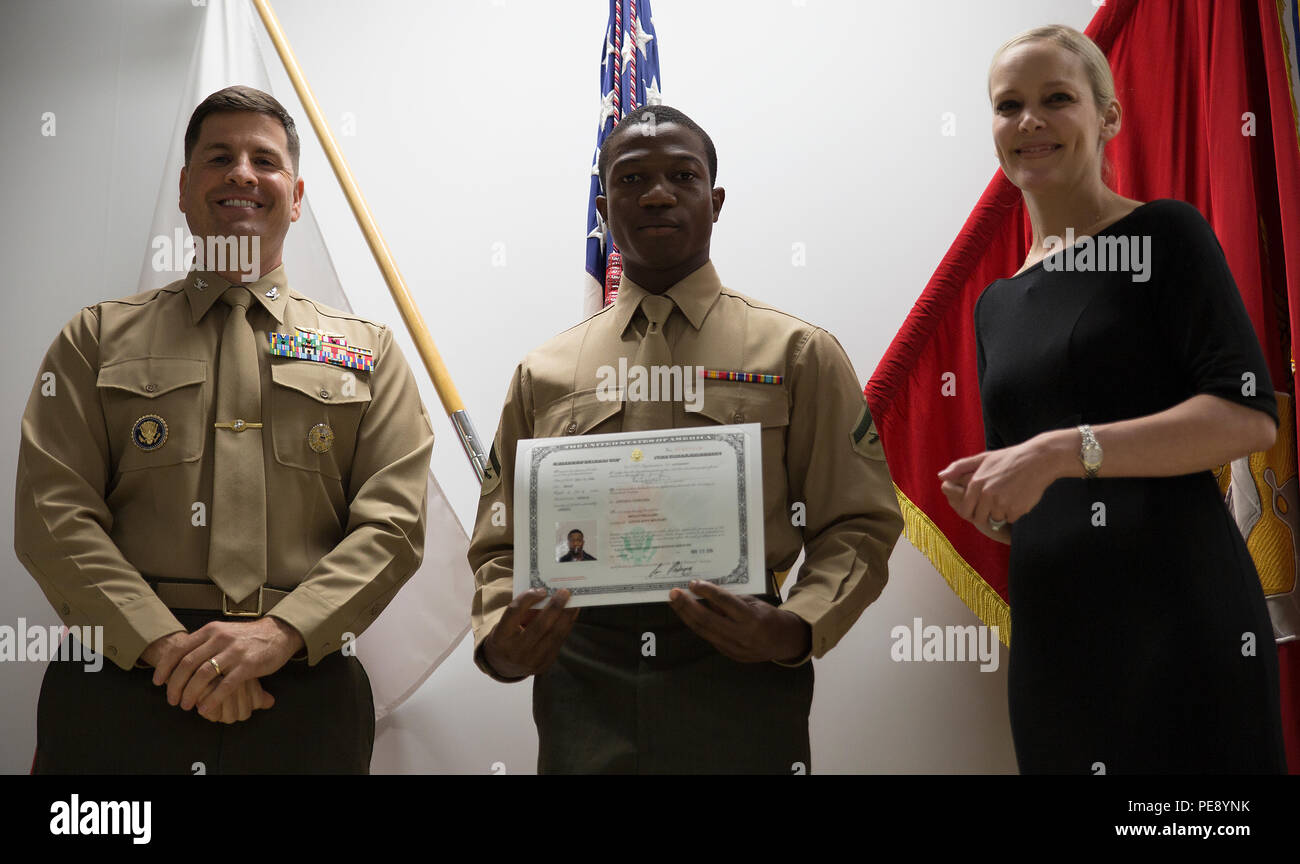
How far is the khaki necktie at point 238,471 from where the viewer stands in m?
2.10

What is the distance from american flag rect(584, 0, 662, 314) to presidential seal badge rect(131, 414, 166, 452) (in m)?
1.24

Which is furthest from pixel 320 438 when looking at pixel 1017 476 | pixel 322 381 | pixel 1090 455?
pixel 1090 455

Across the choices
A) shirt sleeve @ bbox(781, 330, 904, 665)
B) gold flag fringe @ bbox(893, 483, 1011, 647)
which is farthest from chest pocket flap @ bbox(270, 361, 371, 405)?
gold flag fringe @ bbox(893, 483, 1011, 647)

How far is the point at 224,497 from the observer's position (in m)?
2.14

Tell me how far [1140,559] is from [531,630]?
0.99 m

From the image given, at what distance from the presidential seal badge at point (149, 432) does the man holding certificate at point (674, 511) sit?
25.3 inches

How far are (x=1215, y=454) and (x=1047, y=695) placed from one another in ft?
1.56

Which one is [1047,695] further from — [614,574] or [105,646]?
[105,646]

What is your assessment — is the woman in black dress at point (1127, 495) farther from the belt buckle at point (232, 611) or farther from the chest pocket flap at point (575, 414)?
the belt buckle at point (232, 611)

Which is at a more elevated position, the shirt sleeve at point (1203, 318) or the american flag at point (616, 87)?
the american flag at point (616, 87)

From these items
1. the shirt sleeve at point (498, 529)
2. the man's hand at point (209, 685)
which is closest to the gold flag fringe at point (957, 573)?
the shirt sleeve at point (498, 529)

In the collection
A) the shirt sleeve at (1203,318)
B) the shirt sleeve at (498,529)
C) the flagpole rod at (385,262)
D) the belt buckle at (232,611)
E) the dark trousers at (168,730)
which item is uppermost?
the flagpole rod at (385,262)
